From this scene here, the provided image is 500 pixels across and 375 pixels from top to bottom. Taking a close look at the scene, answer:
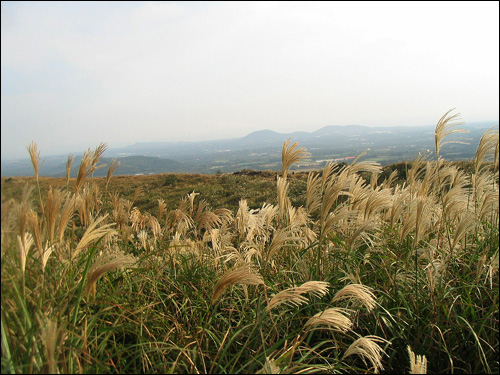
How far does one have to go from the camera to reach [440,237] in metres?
4.04

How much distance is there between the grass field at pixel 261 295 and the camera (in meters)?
1.85

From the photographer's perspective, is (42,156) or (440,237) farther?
(440,237)

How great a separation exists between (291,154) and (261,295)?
1888 millimetres

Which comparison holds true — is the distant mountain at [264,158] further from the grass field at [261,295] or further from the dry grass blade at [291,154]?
Result: the grass field at [261,295]

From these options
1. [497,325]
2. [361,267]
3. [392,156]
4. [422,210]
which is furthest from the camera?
[392,156]

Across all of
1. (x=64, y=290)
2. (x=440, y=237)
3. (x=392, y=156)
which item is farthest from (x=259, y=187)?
(x=392, y=156)

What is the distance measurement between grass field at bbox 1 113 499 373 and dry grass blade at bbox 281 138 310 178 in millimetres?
18

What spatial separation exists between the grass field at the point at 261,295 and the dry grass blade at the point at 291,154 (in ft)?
0.06

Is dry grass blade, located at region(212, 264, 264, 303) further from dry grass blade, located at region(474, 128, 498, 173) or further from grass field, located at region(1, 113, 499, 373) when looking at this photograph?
dry grass blade, located at region(474, 128, 498, 173)

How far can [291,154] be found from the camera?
386 centimetres

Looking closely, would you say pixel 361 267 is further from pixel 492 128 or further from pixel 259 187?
pixel 259 187

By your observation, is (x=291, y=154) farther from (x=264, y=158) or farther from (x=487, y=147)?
(x=264, y=158)

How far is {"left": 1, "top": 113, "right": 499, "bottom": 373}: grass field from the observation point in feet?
6.06

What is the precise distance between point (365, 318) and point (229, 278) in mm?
1658
